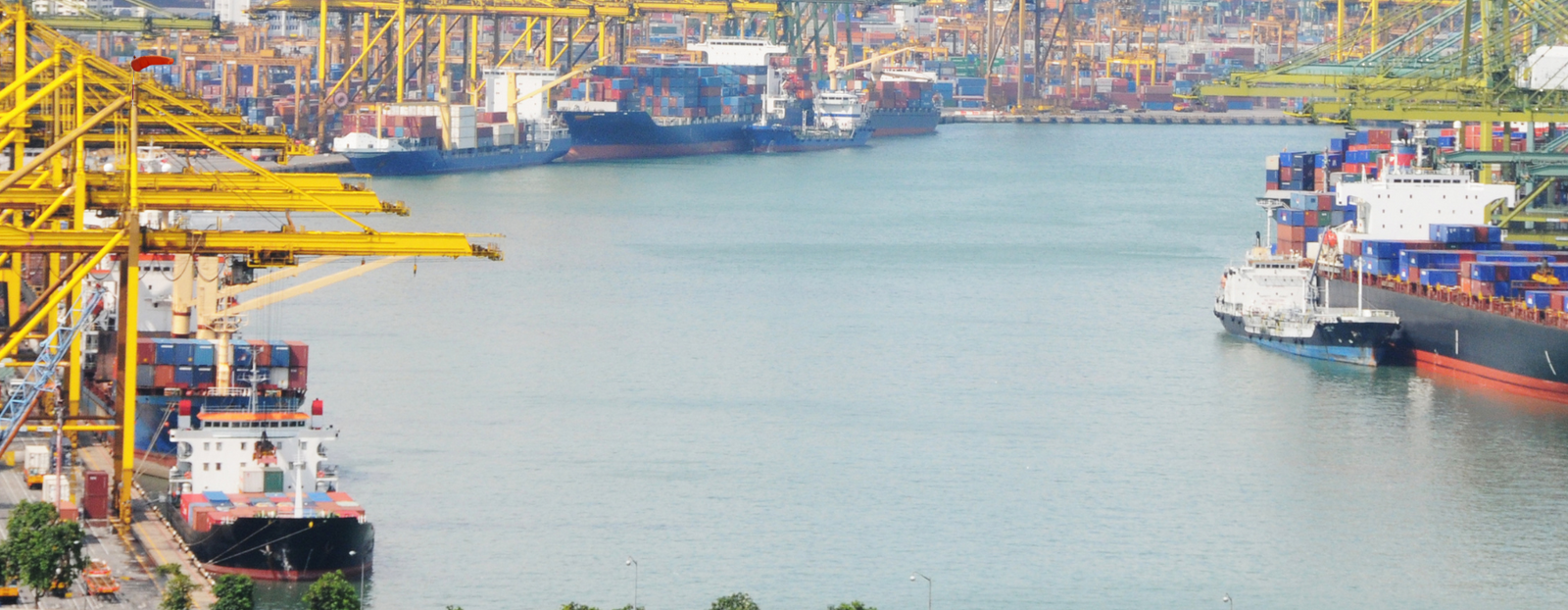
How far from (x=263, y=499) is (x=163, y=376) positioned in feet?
13.9

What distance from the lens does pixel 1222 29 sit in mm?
184125

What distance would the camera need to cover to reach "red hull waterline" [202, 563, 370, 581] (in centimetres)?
2477

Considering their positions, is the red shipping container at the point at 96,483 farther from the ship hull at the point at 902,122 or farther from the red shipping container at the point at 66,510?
the ship hull at the point at 902,122

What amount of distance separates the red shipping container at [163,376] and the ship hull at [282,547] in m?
5.21

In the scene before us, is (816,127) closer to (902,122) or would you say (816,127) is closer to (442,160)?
(902,122)

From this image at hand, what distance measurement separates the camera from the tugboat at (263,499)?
2477cm

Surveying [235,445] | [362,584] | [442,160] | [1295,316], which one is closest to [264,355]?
[235,445]

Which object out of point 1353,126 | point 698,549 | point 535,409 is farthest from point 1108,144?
point 698,549

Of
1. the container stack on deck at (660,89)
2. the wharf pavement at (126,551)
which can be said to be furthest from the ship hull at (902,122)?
the wharf pavement at (126,551)

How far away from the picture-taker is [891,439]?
32.5 m

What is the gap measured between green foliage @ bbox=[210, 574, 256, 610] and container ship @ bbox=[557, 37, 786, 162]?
68416 millimetres

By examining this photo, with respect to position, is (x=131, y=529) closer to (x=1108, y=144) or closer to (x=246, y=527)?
(x=246, y=527)

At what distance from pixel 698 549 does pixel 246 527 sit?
444 cm

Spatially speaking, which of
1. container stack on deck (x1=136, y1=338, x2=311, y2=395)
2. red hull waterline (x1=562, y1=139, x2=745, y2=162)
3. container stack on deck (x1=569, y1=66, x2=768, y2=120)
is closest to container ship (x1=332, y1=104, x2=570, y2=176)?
red hull waterline (x1=562, y1=139, x2=745, y2=162)
